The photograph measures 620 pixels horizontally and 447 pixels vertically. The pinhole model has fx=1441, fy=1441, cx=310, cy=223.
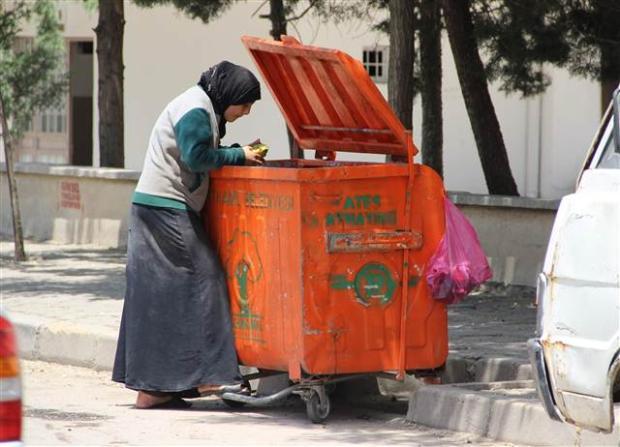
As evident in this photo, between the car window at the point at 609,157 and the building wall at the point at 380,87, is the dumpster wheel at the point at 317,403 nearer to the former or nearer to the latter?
the car window at the point at 609,157

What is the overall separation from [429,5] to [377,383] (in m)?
6.18

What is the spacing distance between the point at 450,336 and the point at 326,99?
200 centimetres

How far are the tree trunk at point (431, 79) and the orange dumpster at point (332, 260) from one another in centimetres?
611

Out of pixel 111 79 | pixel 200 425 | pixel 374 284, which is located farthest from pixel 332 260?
pixel 111 79

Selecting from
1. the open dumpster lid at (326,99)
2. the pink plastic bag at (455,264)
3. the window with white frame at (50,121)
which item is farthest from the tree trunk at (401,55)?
the window with white frame at (50,121)

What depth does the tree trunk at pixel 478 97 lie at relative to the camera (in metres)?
12.9

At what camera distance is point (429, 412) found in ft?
23.7

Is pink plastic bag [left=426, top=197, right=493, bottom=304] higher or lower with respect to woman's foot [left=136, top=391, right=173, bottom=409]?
higher

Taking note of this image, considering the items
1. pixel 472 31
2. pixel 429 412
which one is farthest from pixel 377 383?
pixel 472 31

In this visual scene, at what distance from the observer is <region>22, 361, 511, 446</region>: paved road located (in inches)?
270

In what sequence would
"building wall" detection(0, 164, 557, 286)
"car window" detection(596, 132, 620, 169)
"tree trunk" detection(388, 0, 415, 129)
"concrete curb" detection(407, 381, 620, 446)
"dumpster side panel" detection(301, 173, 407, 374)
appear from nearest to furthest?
"car window" detection(596, 132, 620, 169) → "concrete curb" detection(407, 381, 620, 446) → "dumpster side panel" detection(301, 173, 407, 374) → "tree trunk" detection(388, 0, 415, 129) → "building wall" detection(0, 164, 557, 286)

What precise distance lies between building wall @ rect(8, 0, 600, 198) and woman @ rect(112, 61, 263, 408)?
11.0m

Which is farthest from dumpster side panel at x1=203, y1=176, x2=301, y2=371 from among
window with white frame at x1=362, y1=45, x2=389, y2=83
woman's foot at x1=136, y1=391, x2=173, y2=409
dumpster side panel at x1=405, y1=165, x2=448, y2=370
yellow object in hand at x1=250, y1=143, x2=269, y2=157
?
window with white frame at x1=362, y1=45, x2=389, y2=83

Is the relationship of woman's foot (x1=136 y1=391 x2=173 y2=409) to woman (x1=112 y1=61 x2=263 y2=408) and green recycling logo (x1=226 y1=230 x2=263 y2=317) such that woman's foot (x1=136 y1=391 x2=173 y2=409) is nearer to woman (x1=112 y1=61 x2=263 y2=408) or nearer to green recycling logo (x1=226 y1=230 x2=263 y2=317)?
woman (x1=112 y1=61 x2=263 y2=408)
